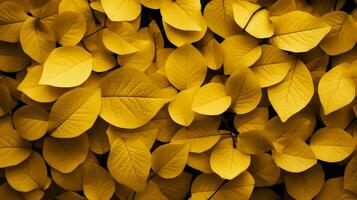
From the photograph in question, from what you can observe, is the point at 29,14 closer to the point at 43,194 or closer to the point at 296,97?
Answer: the point at 43,194

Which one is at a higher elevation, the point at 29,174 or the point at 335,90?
the point at 335,90

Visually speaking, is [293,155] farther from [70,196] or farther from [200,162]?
[70,196]

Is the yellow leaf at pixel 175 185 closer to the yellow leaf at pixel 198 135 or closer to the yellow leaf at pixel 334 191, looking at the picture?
the yellow leaf at pixel 198 135

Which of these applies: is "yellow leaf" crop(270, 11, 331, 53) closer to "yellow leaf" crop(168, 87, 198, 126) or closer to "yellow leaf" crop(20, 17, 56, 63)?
"yellow leaf" crop(168, 87, 198, 126)

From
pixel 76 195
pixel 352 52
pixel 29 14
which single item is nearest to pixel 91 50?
pixel 29 14

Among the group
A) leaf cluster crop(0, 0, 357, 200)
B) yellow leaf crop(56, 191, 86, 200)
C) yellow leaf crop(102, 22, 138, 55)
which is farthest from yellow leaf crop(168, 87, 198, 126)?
yellow leaf crop(56, 191, 86, 200)

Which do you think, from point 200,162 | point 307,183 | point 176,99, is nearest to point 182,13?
point 176,99
